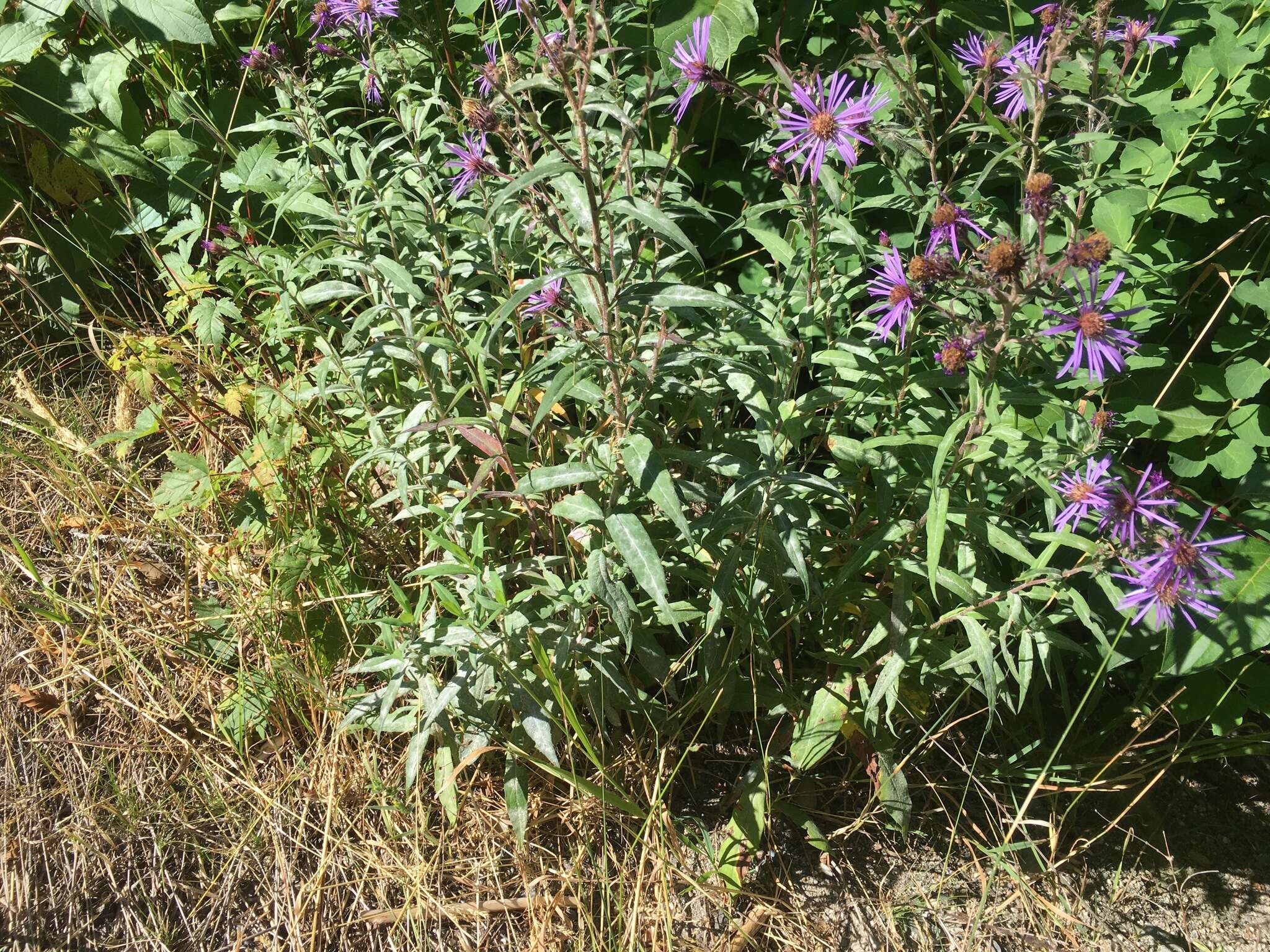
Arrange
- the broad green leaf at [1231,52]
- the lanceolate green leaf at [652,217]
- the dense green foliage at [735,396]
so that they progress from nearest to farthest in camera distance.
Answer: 1. the lanceolate green leaf at [652,217]
2. the dense green foliage at [735,396]
3. the broad green leaf at [1231,52]

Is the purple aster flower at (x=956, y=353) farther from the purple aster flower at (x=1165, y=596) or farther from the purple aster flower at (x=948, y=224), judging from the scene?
the purple aster flower at (x=1165, y=596)

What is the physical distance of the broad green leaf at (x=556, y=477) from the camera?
173 cm

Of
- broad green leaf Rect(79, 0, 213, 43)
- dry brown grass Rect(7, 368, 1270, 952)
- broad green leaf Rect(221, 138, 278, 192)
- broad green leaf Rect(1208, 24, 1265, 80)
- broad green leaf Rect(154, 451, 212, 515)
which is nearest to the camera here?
broad green leaf Rect(1208, 24, 1265, 80)

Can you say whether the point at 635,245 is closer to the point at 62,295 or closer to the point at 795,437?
the point at 795,437

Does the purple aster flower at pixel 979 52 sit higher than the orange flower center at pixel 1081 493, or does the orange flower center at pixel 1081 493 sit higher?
the purple aster flower at pixel 979 52

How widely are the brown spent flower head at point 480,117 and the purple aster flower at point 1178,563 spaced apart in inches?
52.1

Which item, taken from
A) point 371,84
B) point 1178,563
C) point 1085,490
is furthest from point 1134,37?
point 371,84

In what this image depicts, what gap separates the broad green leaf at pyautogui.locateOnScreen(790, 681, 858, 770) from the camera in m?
2.13

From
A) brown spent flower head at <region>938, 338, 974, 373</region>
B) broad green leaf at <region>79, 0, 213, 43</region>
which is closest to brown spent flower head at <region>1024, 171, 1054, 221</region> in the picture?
brown spent flower head at <region>938, 338, 974, 373</region>

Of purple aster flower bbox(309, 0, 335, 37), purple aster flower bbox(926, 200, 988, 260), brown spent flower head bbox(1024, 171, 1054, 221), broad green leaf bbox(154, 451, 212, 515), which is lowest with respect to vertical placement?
broad green leaf bbox(154, 451, 212, 515)

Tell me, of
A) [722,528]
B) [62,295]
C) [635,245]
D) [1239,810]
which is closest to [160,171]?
[62,295]

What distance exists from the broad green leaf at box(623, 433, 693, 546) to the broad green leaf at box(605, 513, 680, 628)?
0.08 m

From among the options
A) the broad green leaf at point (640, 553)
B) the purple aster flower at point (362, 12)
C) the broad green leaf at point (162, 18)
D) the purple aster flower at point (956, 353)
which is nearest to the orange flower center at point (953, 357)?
the purple aster flower at point (956, 353)

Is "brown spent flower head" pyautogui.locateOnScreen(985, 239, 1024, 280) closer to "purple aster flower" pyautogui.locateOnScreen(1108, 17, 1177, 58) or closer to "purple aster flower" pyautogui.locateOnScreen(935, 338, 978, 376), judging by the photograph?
"purple aster flower" pyautogui.locateOnScreen(935, 338, 978, 376)
